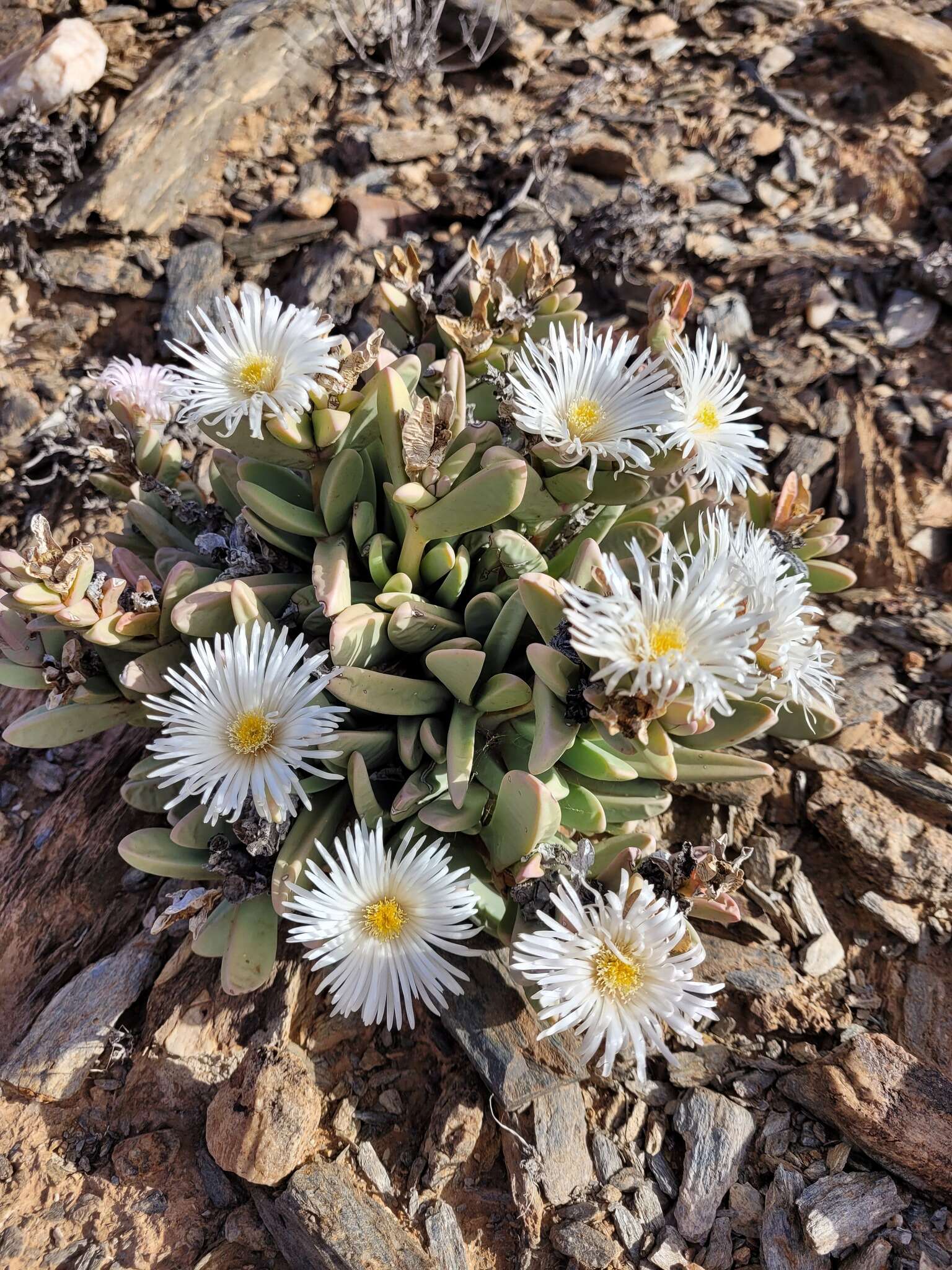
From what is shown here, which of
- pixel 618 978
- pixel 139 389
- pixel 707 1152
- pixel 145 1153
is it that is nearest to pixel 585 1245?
pixel 707 1152

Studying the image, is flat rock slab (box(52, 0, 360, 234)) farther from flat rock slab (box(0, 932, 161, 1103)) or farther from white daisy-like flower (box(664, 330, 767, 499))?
flat rock slab (box(0, 932, 161, 1103))

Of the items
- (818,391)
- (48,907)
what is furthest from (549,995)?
(818,391)

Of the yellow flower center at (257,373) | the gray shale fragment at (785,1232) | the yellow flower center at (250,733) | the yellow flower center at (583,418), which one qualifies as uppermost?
the yellow flower center at (257,373)

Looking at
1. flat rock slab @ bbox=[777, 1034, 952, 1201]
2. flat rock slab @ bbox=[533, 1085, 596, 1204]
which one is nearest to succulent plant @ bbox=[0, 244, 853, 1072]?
flat rock slab @ bbox=[533, 1085, 596, 1204]

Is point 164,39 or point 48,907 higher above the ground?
point 164,39

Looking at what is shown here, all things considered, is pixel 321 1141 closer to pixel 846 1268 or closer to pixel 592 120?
pixel 846 1268

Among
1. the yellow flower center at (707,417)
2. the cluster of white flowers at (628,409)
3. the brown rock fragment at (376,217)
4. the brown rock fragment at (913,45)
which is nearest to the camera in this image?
the cluster of white flowers at (628,409)

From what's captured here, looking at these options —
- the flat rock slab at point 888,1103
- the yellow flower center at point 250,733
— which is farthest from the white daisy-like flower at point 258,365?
the flat rock slab at point 888,1103

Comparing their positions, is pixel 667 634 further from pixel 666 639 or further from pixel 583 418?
pixel 583 418

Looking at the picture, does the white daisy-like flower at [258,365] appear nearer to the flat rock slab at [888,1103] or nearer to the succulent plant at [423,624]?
the succulent plant at [423,624]
